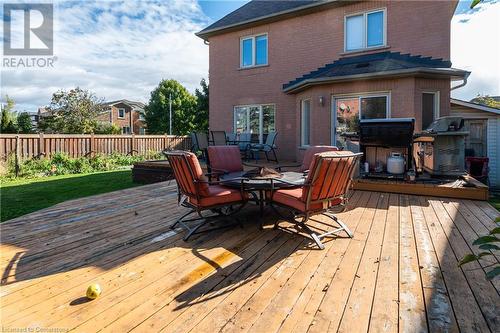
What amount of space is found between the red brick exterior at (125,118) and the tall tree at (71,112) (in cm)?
1081

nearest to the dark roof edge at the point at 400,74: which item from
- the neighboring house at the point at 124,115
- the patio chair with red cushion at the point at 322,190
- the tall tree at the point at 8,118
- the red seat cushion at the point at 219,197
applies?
the patio chair with red cushion at the point at 322,190

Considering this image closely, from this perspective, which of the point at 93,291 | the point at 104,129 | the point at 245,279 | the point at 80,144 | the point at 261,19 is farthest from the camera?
the point at 104,129

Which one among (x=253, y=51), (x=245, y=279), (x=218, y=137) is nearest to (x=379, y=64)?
(x=253, y=51)

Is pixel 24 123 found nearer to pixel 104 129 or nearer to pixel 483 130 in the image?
pixel 104 129

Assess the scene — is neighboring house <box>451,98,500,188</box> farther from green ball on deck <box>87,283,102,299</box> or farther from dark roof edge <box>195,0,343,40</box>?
green ball on deck <box>87,283,102,299</box>

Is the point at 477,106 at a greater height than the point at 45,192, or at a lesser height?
greater

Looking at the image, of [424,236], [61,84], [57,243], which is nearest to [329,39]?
[424,236]

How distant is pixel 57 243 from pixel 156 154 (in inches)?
486

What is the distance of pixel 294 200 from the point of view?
332cm

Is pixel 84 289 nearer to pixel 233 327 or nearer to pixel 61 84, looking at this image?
pixel 233 327

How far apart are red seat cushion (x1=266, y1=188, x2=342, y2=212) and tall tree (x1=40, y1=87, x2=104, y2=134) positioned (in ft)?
75.5

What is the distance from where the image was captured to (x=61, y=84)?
22.9 meters

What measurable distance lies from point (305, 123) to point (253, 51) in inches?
153

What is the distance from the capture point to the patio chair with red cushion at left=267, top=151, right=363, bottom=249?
3084 millimetres
